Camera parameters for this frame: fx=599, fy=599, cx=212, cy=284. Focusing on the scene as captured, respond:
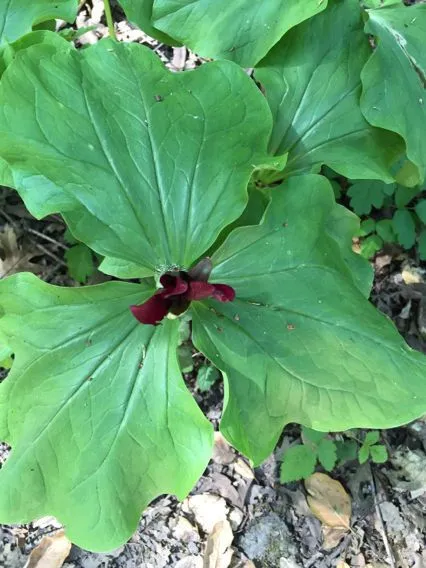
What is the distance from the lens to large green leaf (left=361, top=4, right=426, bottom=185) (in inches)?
68.9

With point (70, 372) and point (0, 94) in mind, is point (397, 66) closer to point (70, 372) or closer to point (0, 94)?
point (0, 94)

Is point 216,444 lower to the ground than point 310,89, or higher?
lower

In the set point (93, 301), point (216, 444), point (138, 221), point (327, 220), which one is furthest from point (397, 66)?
point (216, 444)

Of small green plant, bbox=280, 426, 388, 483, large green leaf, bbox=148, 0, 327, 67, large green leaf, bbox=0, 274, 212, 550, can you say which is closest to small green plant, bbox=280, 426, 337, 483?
small green plant, bbox=280, 426, 388, 483

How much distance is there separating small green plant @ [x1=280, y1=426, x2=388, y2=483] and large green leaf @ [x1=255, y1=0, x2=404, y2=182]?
102cm

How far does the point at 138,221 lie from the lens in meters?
1.67

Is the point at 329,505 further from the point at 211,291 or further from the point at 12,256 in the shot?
the point at 12,256

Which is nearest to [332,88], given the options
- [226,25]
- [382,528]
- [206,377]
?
[226,25]

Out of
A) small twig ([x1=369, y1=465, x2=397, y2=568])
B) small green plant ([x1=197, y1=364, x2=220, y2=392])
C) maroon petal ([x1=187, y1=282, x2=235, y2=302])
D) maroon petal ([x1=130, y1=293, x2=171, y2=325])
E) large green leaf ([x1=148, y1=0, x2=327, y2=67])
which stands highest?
large green leaf ([x1=148, y1=0, x2=327, y2=67])

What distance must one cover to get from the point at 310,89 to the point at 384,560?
67.0 inches

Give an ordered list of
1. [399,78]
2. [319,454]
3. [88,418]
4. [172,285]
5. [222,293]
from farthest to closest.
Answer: [319,454] → [399,78] → [88,418] → [172,285] → [222,293]

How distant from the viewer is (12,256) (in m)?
2.49

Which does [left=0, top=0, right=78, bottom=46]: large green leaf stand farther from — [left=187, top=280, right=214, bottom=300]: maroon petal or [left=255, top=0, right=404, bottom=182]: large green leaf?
[left=187, top=280, right=214, bottom=300]: maroon petal

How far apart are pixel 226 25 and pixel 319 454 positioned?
1517 mm
